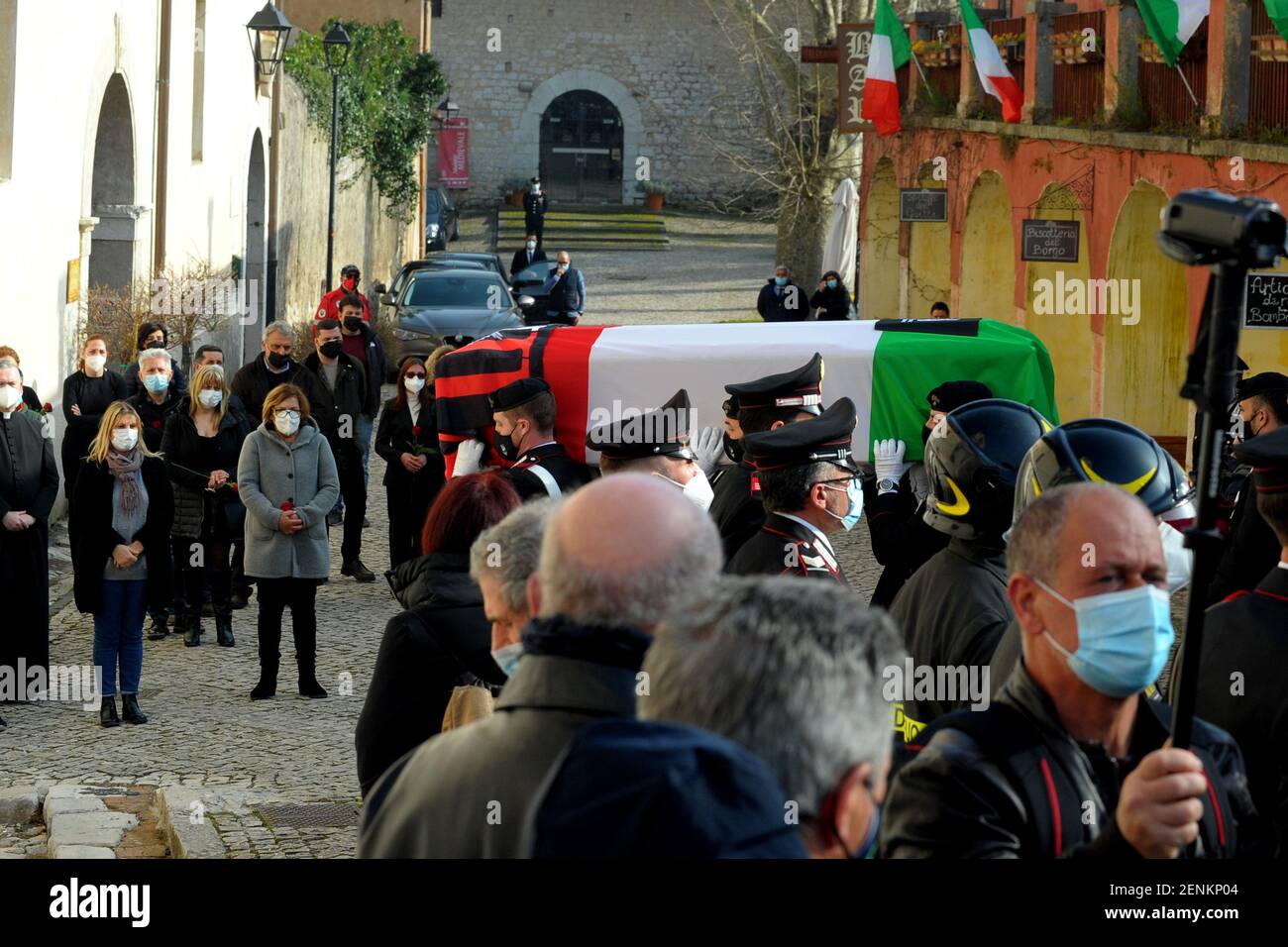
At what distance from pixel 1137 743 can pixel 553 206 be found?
49.5 meters

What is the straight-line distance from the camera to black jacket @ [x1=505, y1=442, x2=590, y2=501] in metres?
6.76

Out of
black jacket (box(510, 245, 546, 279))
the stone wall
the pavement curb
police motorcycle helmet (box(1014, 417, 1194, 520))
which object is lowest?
the pavement curb

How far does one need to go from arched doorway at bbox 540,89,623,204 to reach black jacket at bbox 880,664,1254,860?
50.2 m

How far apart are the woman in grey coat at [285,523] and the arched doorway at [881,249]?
20125 mm

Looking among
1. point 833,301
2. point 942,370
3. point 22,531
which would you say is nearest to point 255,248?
point 833,301

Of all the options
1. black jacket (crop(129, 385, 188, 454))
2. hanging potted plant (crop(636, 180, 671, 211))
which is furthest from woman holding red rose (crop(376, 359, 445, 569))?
hanging potted plant (crop(636, 180, 671, 211))

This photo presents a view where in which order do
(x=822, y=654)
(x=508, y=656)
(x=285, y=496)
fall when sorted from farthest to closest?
(x=285, y=496)
(x=508, y=656)
(x=822, y=654)

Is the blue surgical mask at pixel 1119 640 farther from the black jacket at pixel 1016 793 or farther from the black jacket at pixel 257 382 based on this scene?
the black jacket at pixel 257 382

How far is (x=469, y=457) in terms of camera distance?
9.52 metres

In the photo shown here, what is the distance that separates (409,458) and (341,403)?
1.10 meters

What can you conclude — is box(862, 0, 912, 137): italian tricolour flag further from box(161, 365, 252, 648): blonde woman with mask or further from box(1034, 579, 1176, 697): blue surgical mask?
box(1034, 579, 1176, 697): blue surgical mask

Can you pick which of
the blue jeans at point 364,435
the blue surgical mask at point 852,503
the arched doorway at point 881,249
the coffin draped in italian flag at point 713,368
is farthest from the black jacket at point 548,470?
the arched doorway at point 881,249

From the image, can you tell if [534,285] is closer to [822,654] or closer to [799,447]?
[799,447]
